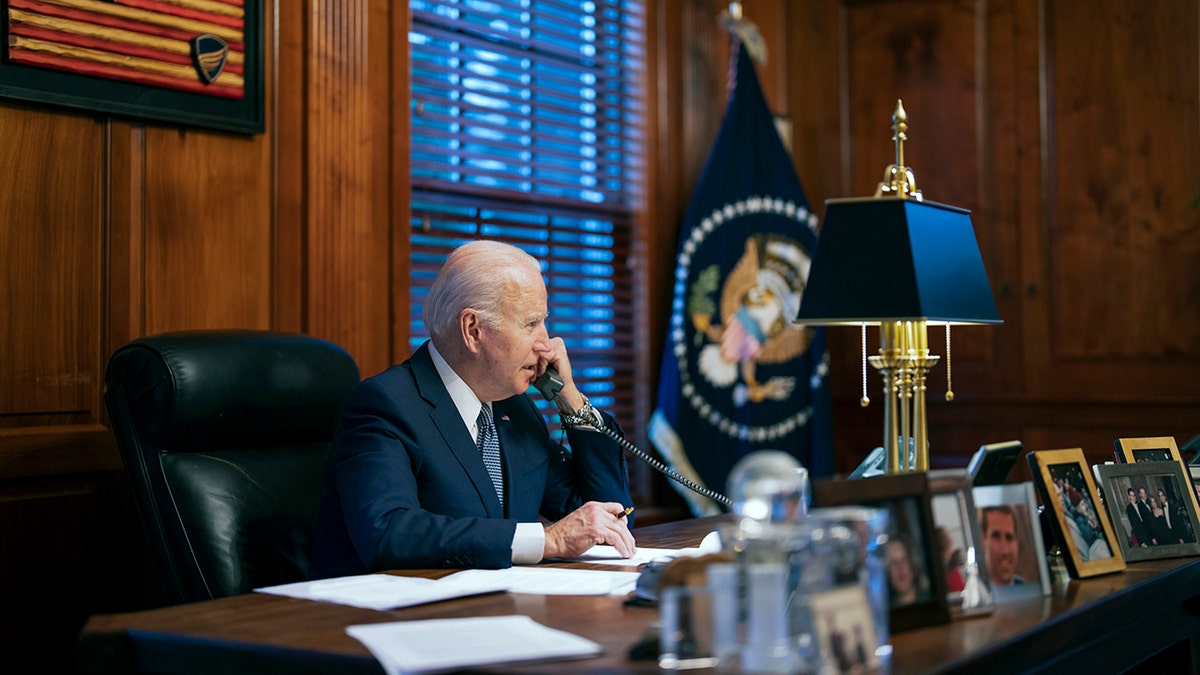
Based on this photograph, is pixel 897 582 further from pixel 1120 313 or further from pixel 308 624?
pixel 1120 313

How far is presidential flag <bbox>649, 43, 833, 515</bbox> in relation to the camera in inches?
158

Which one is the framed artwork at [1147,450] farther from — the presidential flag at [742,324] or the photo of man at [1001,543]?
the presidential flag at [742,324]

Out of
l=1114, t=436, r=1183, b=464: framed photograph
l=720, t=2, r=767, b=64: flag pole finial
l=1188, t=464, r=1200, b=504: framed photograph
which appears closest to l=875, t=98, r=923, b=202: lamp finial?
l=1114, t=436, r=1183, b=464: framed photograph

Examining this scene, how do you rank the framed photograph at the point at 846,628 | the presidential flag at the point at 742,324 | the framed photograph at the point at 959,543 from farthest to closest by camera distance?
1. the presidential flag at the point at 742,324
2. the framed photograph at the point at 959,543
3. the framed photograph at the point at 846,628

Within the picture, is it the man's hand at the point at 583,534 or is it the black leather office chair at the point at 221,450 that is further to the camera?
the black leather office chair at the point at 221,450

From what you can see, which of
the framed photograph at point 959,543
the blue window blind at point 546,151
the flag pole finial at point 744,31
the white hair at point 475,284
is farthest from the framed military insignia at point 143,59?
the framed photograph at point 959,543

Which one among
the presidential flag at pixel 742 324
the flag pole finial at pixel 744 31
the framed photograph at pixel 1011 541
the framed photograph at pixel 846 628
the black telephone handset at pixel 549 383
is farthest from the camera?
the flag pole finial at pixel 744 31

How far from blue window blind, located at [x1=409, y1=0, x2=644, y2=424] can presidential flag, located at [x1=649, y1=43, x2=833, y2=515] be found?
20cm

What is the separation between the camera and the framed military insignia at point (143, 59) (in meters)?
2.50

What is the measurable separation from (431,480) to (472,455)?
0.35ft

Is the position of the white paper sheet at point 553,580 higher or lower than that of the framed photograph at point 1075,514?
lower

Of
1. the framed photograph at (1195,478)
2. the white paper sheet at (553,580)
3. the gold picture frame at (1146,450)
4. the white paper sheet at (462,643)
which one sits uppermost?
the gold picture frame at (1146,450)

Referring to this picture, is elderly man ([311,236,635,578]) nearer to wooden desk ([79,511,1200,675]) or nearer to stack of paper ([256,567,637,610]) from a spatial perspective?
stack of paper ([256,567,637,610])

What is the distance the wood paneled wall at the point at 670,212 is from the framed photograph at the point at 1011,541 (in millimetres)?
1820
